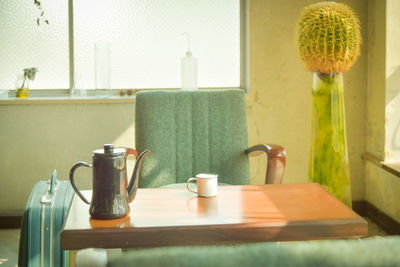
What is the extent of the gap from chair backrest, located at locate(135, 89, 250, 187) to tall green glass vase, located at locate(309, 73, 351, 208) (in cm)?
38

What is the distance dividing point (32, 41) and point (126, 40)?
0.61 meters

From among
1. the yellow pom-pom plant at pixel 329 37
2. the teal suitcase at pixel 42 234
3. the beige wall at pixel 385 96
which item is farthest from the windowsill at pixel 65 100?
the beige wall at pixel 385 96

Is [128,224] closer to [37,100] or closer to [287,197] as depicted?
[287,197]

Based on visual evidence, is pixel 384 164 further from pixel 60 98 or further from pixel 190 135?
pixel 60 98

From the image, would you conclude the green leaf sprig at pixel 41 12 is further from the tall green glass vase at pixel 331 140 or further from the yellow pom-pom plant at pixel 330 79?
the tall green glass vase at pixel 331 140

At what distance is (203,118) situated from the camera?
2348mm

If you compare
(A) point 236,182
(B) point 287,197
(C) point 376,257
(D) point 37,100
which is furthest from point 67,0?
(C) point 376,257

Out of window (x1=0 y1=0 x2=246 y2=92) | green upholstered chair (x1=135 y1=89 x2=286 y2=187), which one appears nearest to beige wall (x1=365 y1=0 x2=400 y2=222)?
window (x1=0 y1=0 x2=246 y2=92)

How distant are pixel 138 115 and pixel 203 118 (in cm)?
31

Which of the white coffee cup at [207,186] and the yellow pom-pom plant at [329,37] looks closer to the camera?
the white coffee cup at [207,186]

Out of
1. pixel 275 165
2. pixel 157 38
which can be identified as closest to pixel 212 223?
pixel 275 165

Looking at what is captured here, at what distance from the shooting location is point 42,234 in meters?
2.15

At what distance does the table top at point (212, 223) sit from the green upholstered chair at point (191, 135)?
80 cm

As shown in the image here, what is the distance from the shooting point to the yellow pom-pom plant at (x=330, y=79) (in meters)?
2.35
